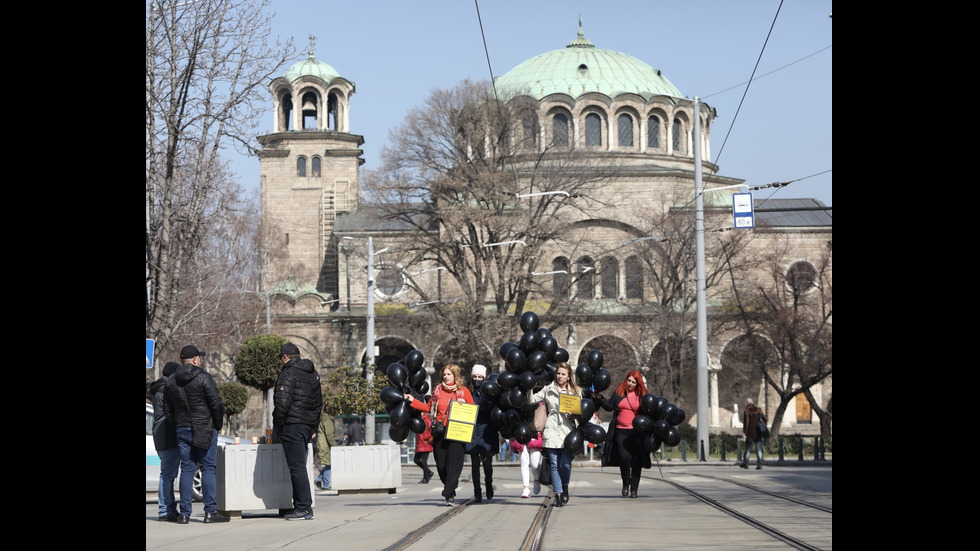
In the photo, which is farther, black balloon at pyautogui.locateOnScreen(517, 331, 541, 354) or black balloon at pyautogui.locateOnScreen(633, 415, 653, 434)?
black balloon at pyautogui.locateOnScreen(633, 415, 653, 434)

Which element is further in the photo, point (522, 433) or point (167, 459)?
point (522, 433)

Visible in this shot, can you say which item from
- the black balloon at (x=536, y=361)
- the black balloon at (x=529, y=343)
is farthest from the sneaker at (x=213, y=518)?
the black balloon at (x=529, y=343)

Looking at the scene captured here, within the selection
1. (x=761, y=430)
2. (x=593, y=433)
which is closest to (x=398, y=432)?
(x=593, y=433)

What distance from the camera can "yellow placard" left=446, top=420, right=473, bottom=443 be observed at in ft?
44.6

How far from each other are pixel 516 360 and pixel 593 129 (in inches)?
1973

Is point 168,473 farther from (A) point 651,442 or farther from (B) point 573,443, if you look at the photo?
(A) point 651,442

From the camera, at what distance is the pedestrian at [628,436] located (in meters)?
14.8

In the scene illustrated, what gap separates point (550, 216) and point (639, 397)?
1080 inches

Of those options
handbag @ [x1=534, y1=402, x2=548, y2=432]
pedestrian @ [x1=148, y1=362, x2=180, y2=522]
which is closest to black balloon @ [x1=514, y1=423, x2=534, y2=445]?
handbag @ [x1=534, y1=402, x2=548, y2=432]

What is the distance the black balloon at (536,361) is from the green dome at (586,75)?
47.8 meters

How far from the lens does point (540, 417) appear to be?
14.1 meters

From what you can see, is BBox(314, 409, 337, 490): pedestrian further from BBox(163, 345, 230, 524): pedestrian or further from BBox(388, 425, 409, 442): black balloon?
BBox(163, 345, 230, 524): pedestrian

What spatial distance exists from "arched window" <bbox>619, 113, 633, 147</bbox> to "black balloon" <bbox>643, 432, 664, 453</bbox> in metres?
49.4
